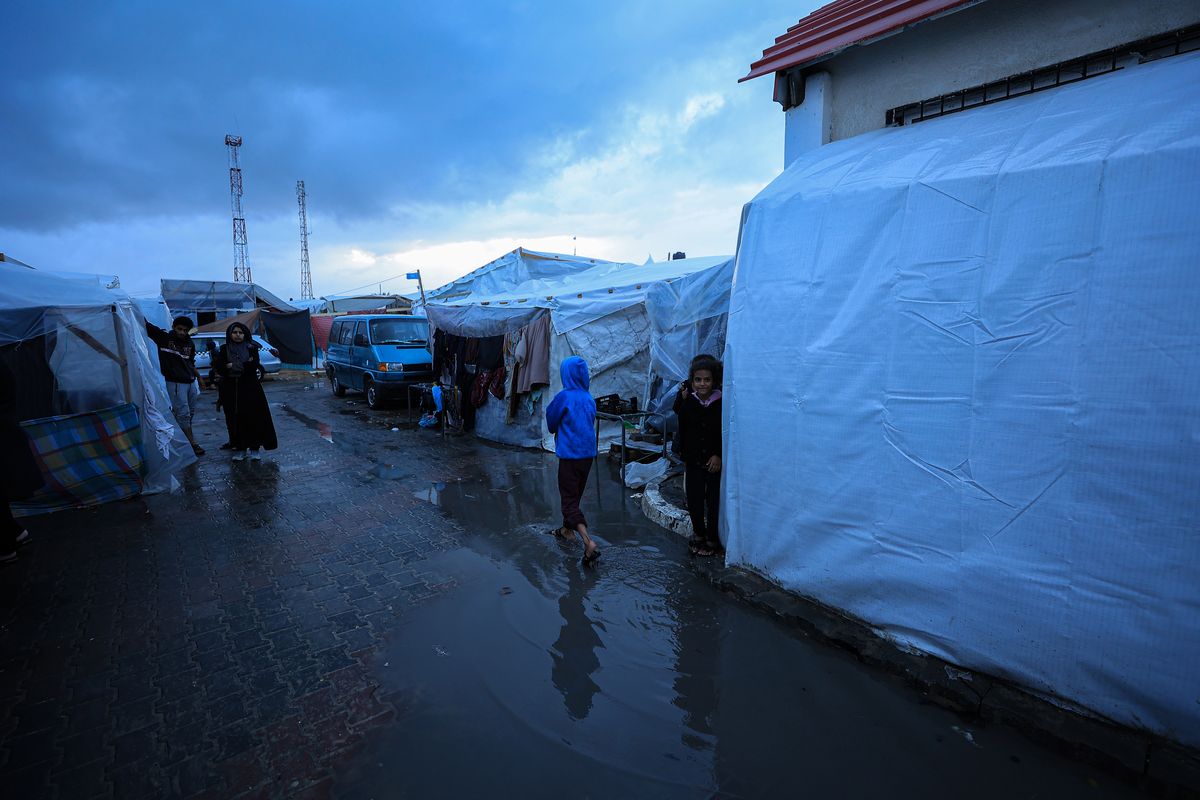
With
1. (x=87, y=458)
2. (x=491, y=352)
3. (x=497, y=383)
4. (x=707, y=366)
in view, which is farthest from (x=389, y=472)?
(x=707, y=366)

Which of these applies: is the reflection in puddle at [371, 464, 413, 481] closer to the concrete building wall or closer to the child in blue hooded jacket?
the child in blue hooded jacket

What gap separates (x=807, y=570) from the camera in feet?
12.3

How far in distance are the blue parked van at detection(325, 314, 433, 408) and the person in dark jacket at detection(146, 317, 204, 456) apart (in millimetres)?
4426

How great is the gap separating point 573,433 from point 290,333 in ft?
61.7

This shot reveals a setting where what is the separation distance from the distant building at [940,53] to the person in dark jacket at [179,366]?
8.31 metres

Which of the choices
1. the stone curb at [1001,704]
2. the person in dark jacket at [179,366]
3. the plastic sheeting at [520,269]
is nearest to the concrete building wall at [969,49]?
the stone curb at [1001,704]

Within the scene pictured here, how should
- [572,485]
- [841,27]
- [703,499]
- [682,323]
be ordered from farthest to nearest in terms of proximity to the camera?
[682,323]
[572,485]
[703,499]
[841,27]

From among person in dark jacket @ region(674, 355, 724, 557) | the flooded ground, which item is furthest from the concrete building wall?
the flooded ground

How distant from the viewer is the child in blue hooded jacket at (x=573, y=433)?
4984 mm

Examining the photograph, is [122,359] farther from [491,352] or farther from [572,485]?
[572,485]

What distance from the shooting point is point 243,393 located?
323 inches

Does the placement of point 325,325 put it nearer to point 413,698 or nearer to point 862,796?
point 413,698

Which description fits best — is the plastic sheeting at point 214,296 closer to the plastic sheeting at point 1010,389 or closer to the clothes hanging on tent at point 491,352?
the clothes hanging on tent at point 491,352

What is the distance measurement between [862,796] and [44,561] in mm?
6428
